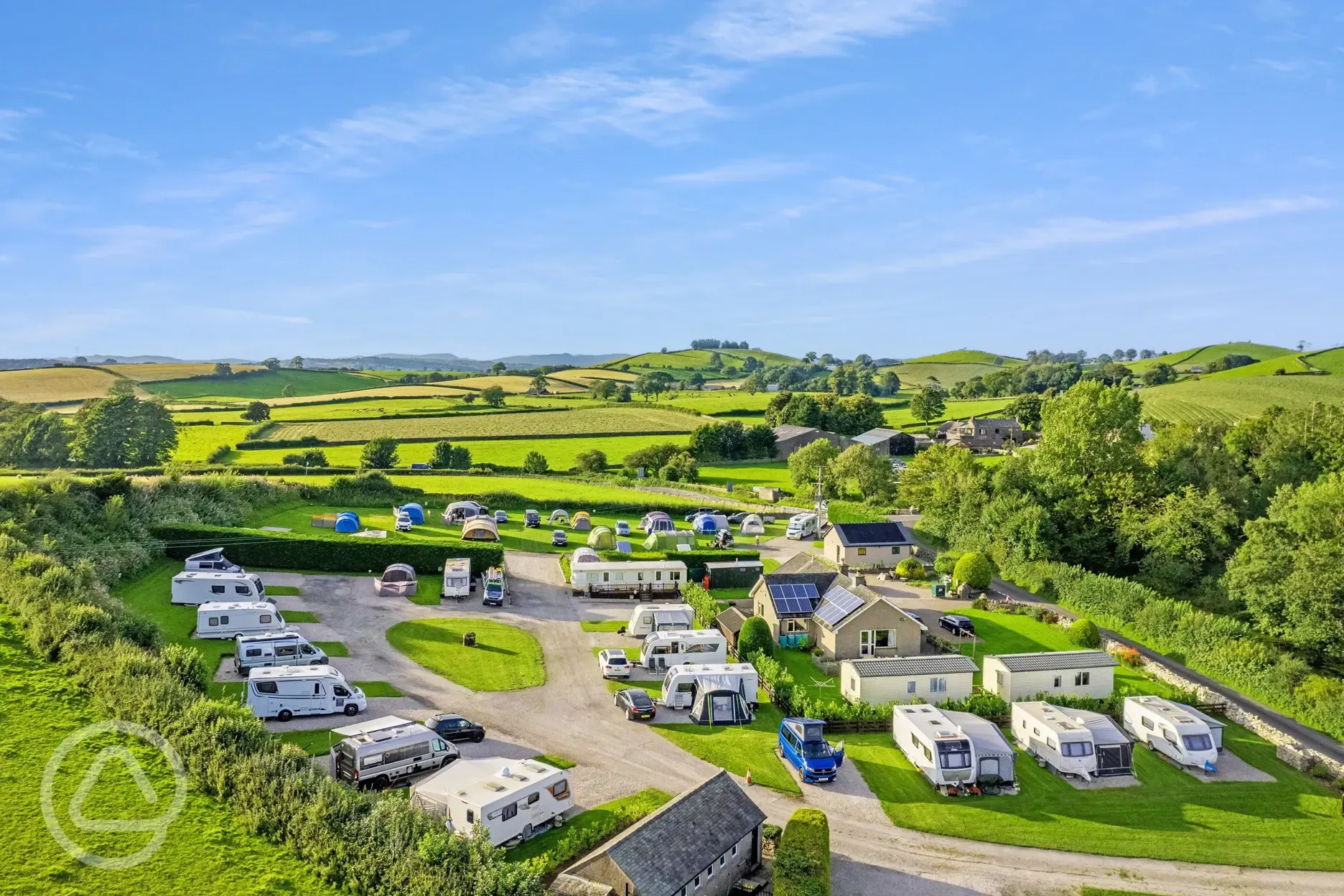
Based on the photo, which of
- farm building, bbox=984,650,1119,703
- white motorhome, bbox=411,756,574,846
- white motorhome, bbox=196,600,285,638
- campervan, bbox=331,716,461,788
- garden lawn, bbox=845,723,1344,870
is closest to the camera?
white motorhome, bbox=411,756,574,846

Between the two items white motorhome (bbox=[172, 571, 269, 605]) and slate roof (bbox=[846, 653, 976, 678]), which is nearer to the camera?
slate roof (bbox=[846, 653, 976, 678])

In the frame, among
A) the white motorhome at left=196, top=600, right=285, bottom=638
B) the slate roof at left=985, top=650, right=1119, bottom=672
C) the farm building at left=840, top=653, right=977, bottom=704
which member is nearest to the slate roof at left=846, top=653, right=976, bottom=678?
the farm building at left=840, top=653, right=977, bottom=704

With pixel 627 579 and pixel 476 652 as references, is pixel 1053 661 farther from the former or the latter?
pixel 476 652

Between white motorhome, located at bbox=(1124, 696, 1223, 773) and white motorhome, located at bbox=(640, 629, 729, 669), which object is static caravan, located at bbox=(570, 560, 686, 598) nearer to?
white motorhome, located at bbox=(640, 629, 729, 669)

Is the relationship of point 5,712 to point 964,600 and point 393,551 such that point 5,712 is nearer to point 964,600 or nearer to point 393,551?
point 393,551
